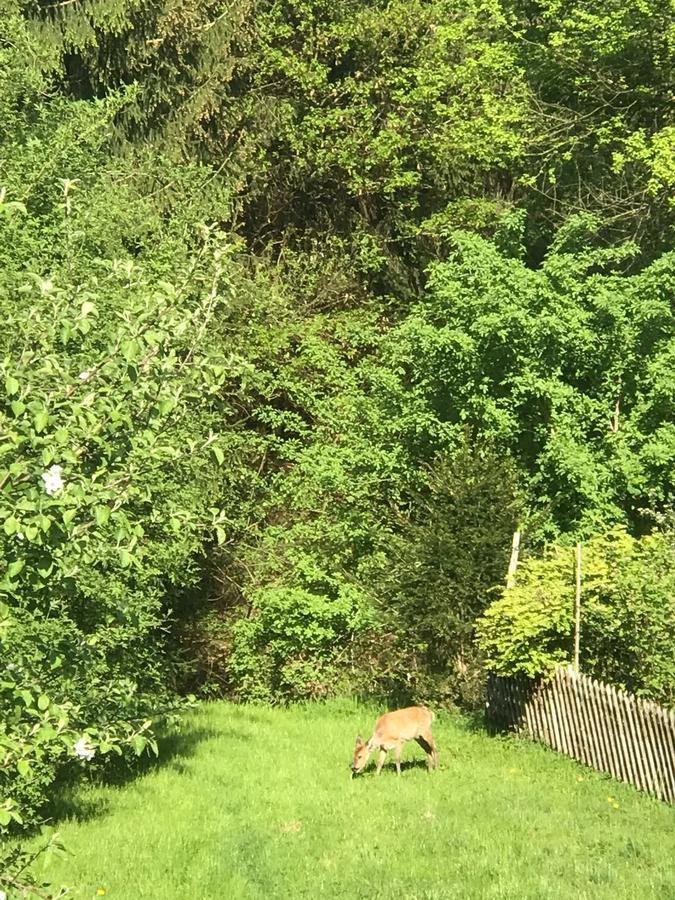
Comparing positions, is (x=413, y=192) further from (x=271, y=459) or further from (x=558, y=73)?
(x=271, y=459)

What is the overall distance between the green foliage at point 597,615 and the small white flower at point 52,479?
1109 centimetres

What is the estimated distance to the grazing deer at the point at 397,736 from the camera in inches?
602

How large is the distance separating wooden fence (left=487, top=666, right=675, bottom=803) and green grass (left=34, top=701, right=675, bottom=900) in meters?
0.25

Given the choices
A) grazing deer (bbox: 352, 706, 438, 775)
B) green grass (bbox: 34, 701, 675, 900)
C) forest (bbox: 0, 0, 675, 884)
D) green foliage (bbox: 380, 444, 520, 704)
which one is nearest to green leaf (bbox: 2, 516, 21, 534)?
green grass (bbox: 34, 701, 675, 900)

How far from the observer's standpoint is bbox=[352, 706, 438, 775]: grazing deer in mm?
15297

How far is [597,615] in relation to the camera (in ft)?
52.1

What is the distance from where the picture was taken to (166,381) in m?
5.60

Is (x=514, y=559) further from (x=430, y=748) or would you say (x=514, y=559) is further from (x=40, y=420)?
(x=40, y=420)

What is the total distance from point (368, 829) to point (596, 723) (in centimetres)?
354

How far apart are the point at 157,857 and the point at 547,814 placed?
3982 mm

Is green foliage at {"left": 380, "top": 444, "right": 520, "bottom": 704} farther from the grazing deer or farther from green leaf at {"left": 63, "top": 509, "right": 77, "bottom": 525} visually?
green leaf at {"left": 63, "top": 509, "right": 77, "bottom": 525}

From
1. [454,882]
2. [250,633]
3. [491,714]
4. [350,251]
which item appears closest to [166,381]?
[454,882]

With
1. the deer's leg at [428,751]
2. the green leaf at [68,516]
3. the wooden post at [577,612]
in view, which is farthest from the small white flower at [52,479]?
the wooden post at [577,612]

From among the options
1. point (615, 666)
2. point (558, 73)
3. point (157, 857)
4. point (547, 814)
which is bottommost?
point (615, 666)
